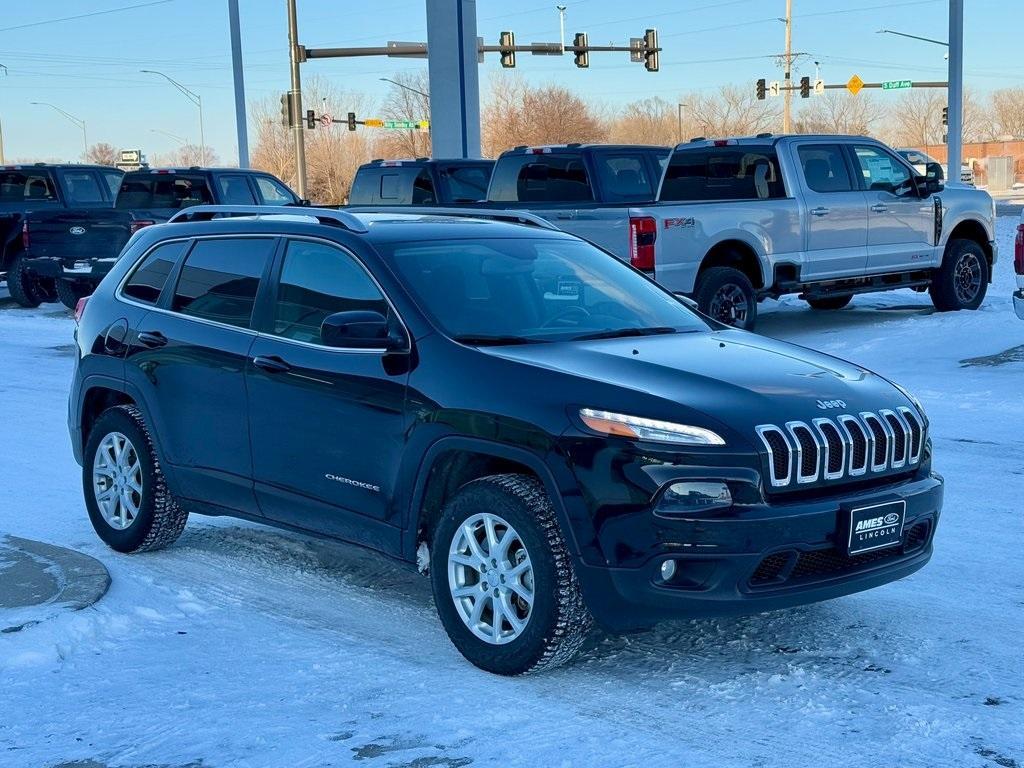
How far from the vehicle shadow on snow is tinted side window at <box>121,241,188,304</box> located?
4.36 ft

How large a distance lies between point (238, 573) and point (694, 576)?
8.58ft

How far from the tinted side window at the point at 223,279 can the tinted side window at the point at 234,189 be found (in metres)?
14.1

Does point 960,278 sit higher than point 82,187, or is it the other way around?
point 82,187

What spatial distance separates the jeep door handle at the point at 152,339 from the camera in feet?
21.3

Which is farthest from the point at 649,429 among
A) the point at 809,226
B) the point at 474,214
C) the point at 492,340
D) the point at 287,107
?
the point at 287,107

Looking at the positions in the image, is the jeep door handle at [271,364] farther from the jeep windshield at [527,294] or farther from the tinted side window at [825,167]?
the tinted side window at [825,167]

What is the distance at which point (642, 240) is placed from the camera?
13.0 meters

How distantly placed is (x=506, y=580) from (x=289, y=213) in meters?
2.27

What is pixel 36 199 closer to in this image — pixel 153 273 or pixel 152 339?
pixel 153 273

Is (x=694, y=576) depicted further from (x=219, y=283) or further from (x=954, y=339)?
(x=954, y=339)

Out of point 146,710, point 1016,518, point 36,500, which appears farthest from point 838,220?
point 146,710

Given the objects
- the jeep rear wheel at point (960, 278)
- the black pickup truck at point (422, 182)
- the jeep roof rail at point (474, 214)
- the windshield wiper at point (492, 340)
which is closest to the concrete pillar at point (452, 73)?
the black pickup truck at point (422, 182)

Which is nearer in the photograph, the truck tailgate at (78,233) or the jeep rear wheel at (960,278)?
the jeep rear wheel at (960,278)

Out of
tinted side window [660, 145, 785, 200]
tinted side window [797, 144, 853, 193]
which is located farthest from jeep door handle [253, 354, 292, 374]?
tinted side window [797, 144, 853, 193]
